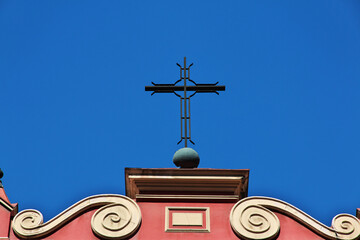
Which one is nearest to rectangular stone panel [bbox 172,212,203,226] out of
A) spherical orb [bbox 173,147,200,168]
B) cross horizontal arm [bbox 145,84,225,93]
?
spherical orb [bbox 173,147,200,168]

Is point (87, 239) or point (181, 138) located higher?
point (181, 138)

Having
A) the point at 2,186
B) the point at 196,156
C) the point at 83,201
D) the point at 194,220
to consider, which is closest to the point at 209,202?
the point at 194,220

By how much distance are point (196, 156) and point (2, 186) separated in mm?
3355

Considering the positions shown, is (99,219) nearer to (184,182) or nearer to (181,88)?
(184,182)

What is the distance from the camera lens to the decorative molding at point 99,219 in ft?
37.4

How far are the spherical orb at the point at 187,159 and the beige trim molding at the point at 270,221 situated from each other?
1.39 meters

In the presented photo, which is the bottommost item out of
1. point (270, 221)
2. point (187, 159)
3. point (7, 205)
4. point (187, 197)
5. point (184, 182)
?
point (270, 221)

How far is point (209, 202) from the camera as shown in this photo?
38.8 ft

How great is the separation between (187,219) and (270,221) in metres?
1.32

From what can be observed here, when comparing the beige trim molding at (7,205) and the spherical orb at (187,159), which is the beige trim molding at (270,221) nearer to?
the spherical orb at (187,159)

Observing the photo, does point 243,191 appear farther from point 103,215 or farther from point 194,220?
point 103,215

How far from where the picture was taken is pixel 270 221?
1156cm

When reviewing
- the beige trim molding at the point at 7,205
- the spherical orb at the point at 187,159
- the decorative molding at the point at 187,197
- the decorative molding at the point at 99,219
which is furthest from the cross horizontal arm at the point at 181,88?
the beige trim molding at the point at 7,205

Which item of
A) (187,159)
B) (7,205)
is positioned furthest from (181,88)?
(7,205)
